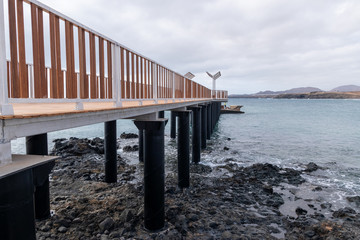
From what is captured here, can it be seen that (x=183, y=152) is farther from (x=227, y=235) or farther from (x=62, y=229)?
(x=62, y=229)

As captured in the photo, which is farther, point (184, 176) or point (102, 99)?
point (184, 176)

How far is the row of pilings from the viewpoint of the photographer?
237 cm

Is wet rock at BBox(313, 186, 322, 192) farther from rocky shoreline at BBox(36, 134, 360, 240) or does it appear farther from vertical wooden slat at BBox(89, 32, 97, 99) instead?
vertical wooden slat at BBox(89, 32, 97, 99)

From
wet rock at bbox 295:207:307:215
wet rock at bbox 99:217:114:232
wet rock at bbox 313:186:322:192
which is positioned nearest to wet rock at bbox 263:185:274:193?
wet rock at bbox 295:207:307:215

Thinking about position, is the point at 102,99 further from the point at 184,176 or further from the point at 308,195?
the point at 308,195

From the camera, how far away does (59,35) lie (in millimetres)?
3268

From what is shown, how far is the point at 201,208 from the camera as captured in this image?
8.05m

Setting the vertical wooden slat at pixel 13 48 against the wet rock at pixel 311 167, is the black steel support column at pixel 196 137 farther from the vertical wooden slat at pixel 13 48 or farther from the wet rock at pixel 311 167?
the vertical wooden slat at pixel 13 48

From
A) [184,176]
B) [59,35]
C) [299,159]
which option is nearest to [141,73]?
[59,35]

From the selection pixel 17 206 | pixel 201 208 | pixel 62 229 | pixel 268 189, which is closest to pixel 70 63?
pixel 17 206

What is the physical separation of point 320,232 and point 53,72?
7.92m

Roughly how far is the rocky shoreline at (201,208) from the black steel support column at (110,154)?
39 cm

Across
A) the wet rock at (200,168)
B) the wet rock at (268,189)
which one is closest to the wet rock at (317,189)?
the wet rock at (268,189)

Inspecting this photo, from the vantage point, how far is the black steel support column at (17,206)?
2.32 metres
